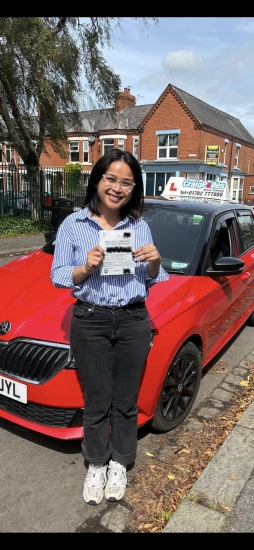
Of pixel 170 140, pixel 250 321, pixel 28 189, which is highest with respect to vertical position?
pixel 170 140

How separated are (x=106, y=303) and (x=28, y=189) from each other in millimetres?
13734

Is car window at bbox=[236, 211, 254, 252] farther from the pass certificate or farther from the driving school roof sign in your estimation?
the pass certificate

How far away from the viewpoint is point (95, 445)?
2.27m

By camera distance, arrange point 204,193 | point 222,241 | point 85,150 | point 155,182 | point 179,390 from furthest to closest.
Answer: point 85,150 < point 155,182 < point 204,193 < point 222,241 < point 179,390

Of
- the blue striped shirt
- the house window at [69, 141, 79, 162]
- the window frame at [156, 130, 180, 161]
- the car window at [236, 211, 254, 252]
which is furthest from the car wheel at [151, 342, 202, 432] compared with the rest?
the house window at [69, 141, 79, 162]

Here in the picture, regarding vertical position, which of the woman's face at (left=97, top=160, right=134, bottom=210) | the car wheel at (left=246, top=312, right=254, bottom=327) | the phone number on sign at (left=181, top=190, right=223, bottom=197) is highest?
the woman's face at (left=97, top=160, right=134, bottom=210)

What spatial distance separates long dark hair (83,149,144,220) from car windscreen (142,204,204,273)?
109 centimetres

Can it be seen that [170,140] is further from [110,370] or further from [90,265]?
[90,265]

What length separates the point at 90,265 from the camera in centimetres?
183

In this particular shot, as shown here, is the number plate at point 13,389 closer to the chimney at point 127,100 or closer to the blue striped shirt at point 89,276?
the blue striped shirt at point 89,276

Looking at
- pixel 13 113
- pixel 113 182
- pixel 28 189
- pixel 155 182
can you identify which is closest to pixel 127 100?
pixel 155 182

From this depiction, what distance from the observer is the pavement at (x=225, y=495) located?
A: 2053 mm

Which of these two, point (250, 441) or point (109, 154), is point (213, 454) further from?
point (109, 154)

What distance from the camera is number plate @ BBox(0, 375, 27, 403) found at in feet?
7.79
